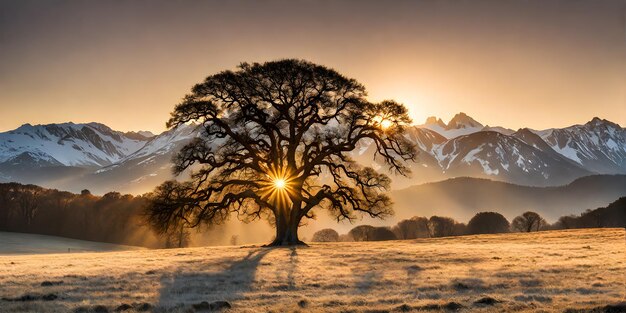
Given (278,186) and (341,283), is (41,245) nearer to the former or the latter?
(278,186)

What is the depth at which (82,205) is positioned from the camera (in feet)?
428

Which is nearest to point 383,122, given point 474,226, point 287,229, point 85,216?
point 287,229

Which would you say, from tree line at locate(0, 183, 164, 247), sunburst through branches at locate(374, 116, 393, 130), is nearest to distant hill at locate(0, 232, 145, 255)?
tree line at locate(0, 183, 164, 247)

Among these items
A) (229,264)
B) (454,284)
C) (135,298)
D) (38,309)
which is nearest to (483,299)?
(454,284)

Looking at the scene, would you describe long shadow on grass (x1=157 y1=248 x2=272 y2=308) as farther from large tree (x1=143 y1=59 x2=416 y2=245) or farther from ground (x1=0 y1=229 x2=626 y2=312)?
large tree (x1=143 y1=59 x2=416 y2=245)

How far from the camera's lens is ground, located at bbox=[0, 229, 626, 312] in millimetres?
18156

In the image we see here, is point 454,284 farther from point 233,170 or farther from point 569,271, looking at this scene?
point 233,170

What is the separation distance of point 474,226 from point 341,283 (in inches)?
5612

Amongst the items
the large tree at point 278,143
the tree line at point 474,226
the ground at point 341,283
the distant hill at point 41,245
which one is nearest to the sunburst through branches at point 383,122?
the large tree at point 278,143

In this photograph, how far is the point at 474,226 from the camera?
513 ft

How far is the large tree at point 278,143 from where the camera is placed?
4753 cm

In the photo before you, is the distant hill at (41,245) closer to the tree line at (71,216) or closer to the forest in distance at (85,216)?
the forest in distance at (85,216)

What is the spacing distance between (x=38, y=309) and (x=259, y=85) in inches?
1287

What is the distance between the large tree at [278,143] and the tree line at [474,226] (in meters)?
86.3
